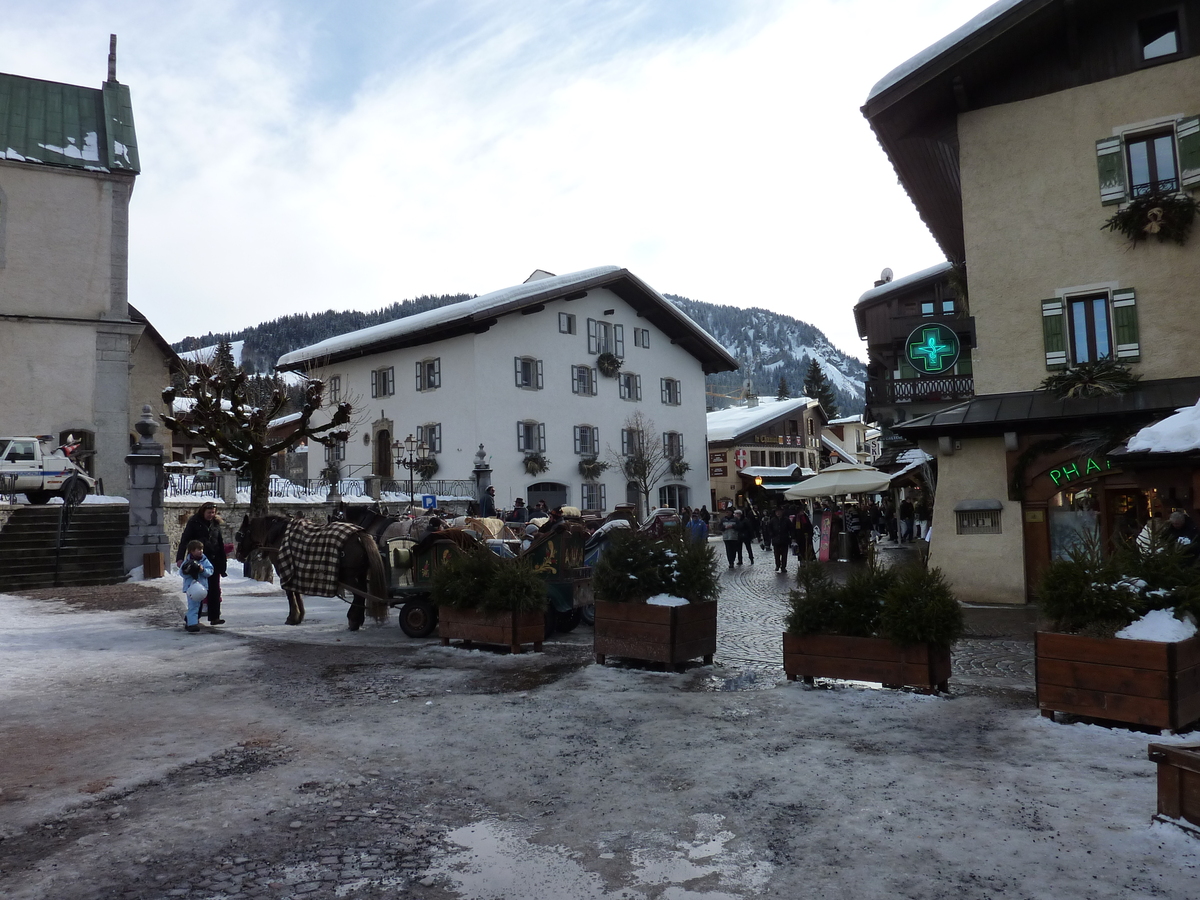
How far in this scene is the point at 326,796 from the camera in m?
5.03

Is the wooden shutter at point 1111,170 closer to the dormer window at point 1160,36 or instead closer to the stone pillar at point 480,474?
the dormer window at point 1160,36

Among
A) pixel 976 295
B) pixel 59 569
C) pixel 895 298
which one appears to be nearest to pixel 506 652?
pixel 976 295

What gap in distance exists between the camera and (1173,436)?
9617 millimetres

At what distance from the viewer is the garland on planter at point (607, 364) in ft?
131

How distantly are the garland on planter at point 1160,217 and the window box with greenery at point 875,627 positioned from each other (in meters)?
8.85

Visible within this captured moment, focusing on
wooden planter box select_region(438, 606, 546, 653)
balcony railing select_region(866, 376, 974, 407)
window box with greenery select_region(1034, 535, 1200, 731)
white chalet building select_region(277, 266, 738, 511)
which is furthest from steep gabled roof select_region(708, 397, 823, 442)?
window box with greenery select_region(1034, 535, 1200, 731)

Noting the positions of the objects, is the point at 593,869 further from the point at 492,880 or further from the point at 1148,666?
the point at 1148,666

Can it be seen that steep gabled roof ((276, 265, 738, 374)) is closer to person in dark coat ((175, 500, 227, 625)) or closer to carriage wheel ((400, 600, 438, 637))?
person in dark coat ((175, 500, 227, 625))

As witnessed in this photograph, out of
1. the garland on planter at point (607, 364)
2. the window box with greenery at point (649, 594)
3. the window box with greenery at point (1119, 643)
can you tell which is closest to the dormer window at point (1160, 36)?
the window box with greenery at point (1119, 643)

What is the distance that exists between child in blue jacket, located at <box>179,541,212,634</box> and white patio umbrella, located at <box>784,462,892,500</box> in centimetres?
1332

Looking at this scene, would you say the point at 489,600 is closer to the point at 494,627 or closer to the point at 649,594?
the point at 494,627

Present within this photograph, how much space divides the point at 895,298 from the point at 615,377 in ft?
41.8

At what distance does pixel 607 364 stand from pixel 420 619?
97.8 ft

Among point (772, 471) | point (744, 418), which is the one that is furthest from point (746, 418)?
point (772, 471)
